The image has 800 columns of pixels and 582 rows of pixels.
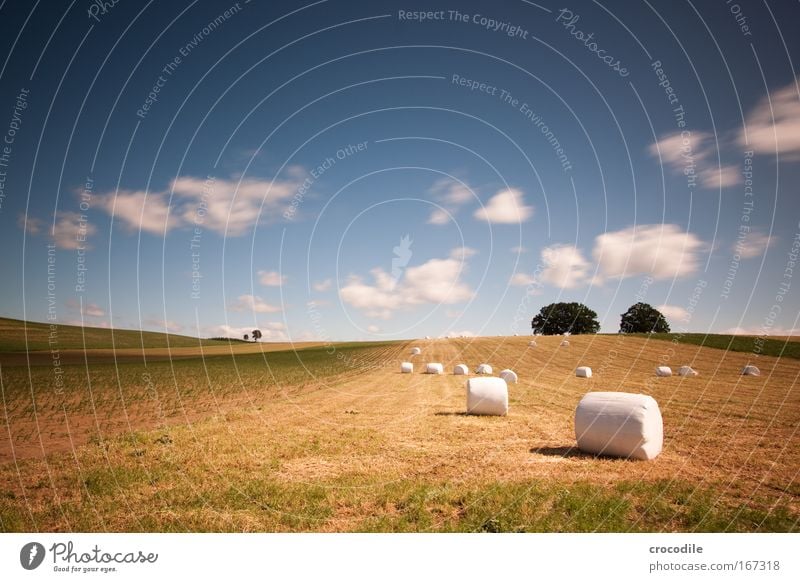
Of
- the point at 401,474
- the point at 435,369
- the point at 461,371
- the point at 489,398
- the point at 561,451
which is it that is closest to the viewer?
the point at 401,474

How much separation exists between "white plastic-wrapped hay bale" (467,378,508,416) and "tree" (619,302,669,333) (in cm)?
10282

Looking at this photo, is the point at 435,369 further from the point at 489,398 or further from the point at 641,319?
the point at 641,319

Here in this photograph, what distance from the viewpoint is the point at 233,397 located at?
26.3 m

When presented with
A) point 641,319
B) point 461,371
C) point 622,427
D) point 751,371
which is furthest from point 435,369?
point 641,319

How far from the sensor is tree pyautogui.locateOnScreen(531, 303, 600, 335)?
397ft

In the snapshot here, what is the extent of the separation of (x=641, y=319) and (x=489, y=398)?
106291 millimetres

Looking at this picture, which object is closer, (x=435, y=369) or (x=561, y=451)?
(x=561, y=451)

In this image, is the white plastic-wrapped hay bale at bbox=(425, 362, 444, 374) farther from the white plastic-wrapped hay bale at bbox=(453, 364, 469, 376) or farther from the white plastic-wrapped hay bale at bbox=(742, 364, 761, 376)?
the white plastic-wrapped hay bale at bbox=(742, 364, 761, 376)

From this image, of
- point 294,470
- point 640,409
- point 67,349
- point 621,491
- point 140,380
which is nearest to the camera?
point 621,491

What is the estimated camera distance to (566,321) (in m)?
121

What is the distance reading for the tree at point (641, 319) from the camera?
104 metres
